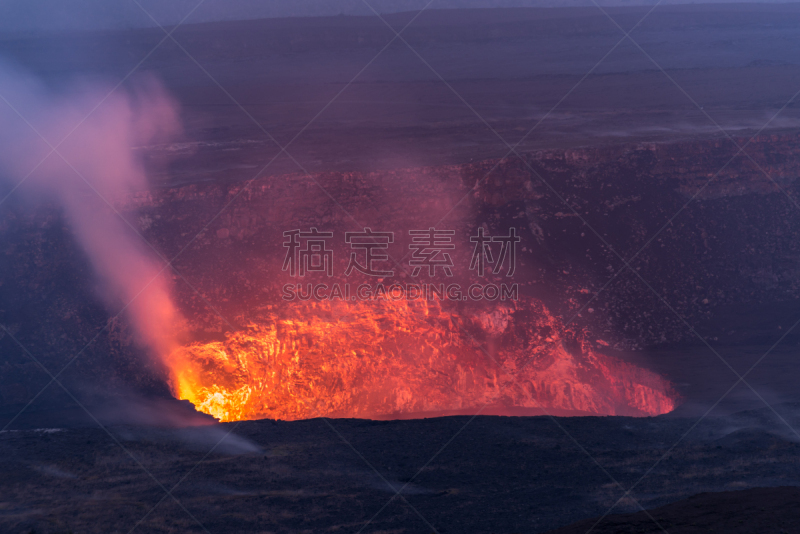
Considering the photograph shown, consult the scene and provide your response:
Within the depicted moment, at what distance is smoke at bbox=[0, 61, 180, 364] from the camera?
12219 mm

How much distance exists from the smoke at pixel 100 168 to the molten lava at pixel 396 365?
58.1 inches

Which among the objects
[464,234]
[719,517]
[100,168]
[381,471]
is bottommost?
[381,471]

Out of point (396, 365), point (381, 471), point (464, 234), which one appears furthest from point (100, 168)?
point (381, 471)

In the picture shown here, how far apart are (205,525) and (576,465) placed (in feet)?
15.7

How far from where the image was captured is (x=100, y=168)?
14.7 meters

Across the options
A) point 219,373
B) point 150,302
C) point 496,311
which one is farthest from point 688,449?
point 150,302

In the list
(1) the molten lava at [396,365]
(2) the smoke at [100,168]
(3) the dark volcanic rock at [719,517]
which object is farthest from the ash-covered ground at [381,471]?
(2) the smoke at [100,168]

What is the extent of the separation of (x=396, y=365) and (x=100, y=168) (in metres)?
9.38

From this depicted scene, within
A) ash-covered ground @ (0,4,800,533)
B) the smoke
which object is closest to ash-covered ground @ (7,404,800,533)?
ash-covered ground @ (0,4,800,533)

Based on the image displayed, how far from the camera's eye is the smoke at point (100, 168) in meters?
12.2

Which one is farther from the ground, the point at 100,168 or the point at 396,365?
the point at 100,168

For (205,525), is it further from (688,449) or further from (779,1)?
(779,1)

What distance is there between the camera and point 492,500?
671cm

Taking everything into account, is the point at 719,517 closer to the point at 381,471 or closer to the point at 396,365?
the point at 381,471
